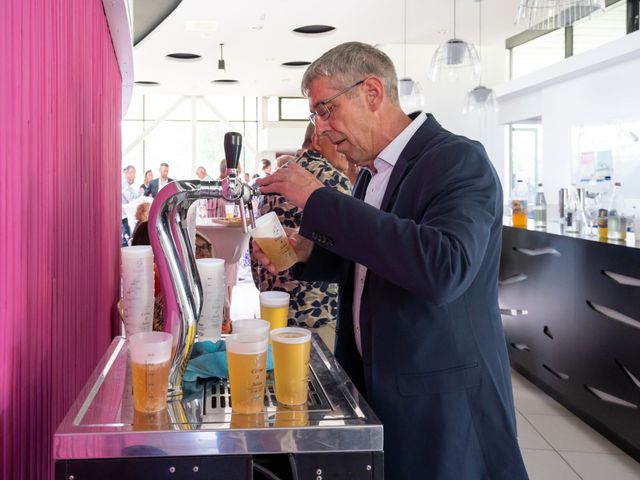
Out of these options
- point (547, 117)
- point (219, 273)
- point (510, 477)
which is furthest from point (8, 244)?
point (547, 117)

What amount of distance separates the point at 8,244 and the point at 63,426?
284 millimetres

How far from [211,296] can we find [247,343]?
36 cm

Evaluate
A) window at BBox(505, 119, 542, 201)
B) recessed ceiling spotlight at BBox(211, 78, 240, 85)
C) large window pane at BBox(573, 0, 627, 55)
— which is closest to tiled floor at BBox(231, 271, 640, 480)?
large window pane at BBox(573, 0, 627, 55)

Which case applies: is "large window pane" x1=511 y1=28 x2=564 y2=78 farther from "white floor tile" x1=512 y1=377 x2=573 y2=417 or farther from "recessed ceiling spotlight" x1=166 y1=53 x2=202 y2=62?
"white floor tile" x1=512 y1=377 x2=573 y2=417

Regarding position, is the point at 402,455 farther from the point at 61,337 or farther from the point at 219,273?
the point at 61,337

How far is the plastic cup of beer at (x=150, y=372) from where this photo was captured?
1.00 meters

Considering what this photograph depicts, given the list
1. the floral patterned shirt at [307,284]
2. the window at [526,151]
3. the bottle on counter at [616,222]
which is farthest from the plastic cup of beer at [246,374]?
the window at [526,151]

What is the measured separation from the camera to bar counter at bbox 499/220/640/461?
308cm

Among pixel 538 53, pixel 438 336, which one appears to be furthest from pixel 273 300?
pixel 538 53

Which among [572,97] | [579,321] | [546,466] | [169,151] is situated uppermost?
[169,151]

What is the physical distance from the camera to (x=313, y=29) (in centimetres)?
948

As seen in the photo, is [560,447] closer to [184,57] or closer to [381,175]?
[381,175]

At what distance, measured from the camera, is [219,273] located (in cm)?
136

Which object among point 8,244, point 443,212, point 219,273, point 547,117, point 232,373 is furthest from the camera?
point 547,117
